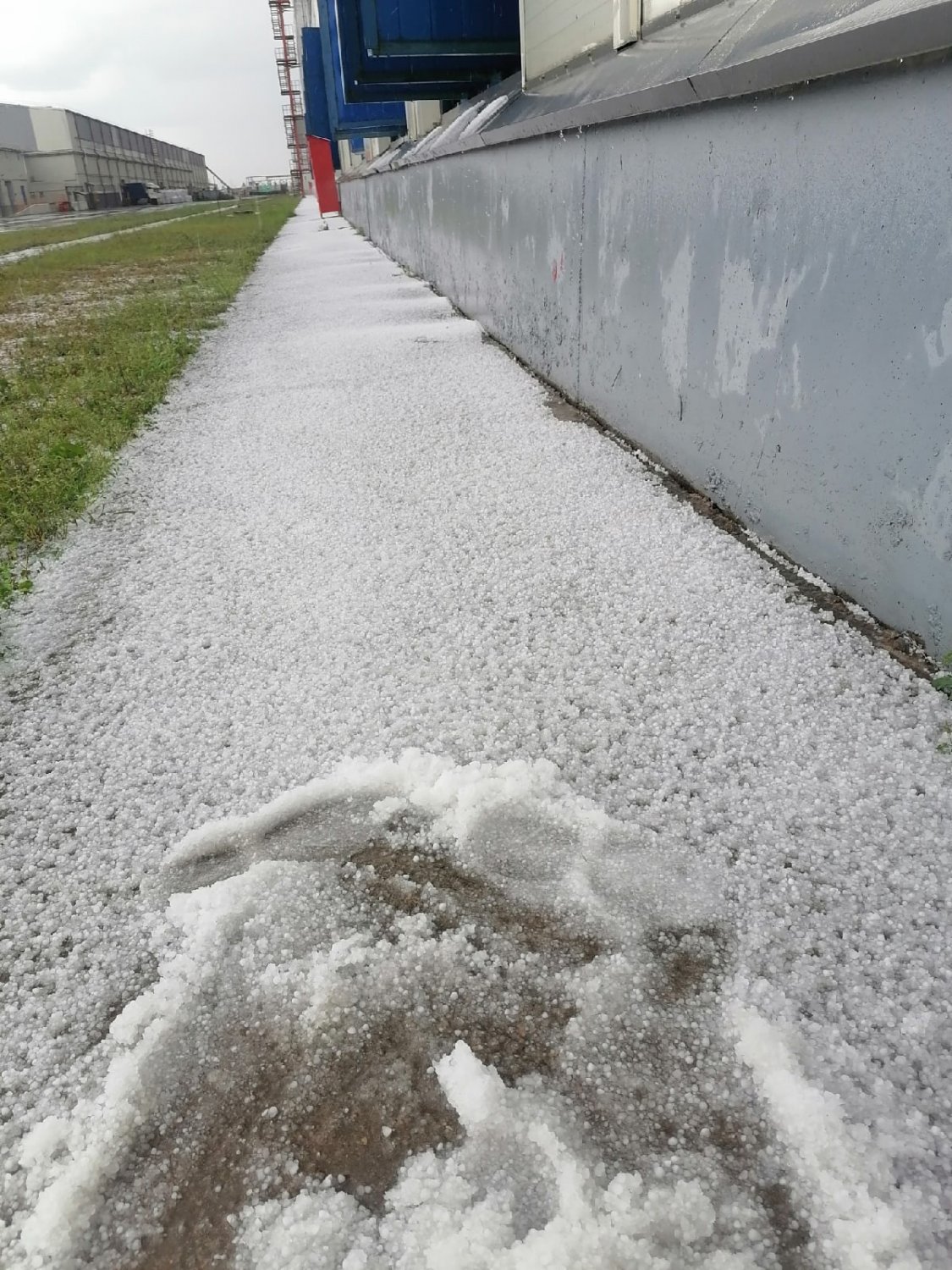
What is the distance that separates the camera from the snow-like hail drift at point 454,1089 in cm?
93

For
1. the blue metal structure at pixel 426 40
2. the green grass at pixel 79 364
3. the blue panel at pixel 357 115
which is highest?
the blue panel at pixel 357 115

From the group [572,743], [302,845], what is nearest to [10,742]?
[302,845]

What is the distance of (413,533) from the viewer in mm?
2713

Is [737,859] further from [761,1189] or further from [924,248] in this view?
[924,248]

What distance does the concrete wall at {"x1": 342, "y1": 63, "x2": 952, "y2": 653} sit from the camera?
1.67 metres

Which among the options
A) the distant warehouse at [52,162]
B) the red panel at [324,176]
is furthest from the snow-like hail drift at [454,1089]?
the distant warehouse at [52,162]

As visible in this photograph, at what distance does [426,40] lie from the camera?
250 inches

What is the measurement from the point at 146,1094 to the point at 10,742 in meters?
1.02

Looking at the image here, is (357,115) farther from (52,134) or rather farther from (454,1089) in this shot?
(52,134)

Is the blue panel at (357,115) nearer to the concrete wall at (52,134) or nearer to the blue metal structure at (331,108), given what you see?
the blue metal structure at (331,108)

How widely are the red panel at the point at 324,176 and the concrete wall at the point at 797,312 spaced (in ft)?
68.1

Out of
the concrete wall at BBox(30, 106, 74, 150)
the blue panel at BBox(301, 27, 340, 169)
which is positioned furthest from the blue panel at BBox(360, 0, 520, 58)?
the concrete wall at BBox(30, 106, 74, 150)

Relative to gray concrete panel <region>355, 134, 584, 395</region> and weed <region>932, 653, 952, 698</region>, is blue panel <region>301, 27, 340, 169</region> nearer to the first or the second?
gray concrete panel <region>355, 134, 584, 395</region>

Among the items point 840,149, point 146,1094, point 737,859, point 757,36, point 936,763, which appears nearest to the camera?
point 146,1094
